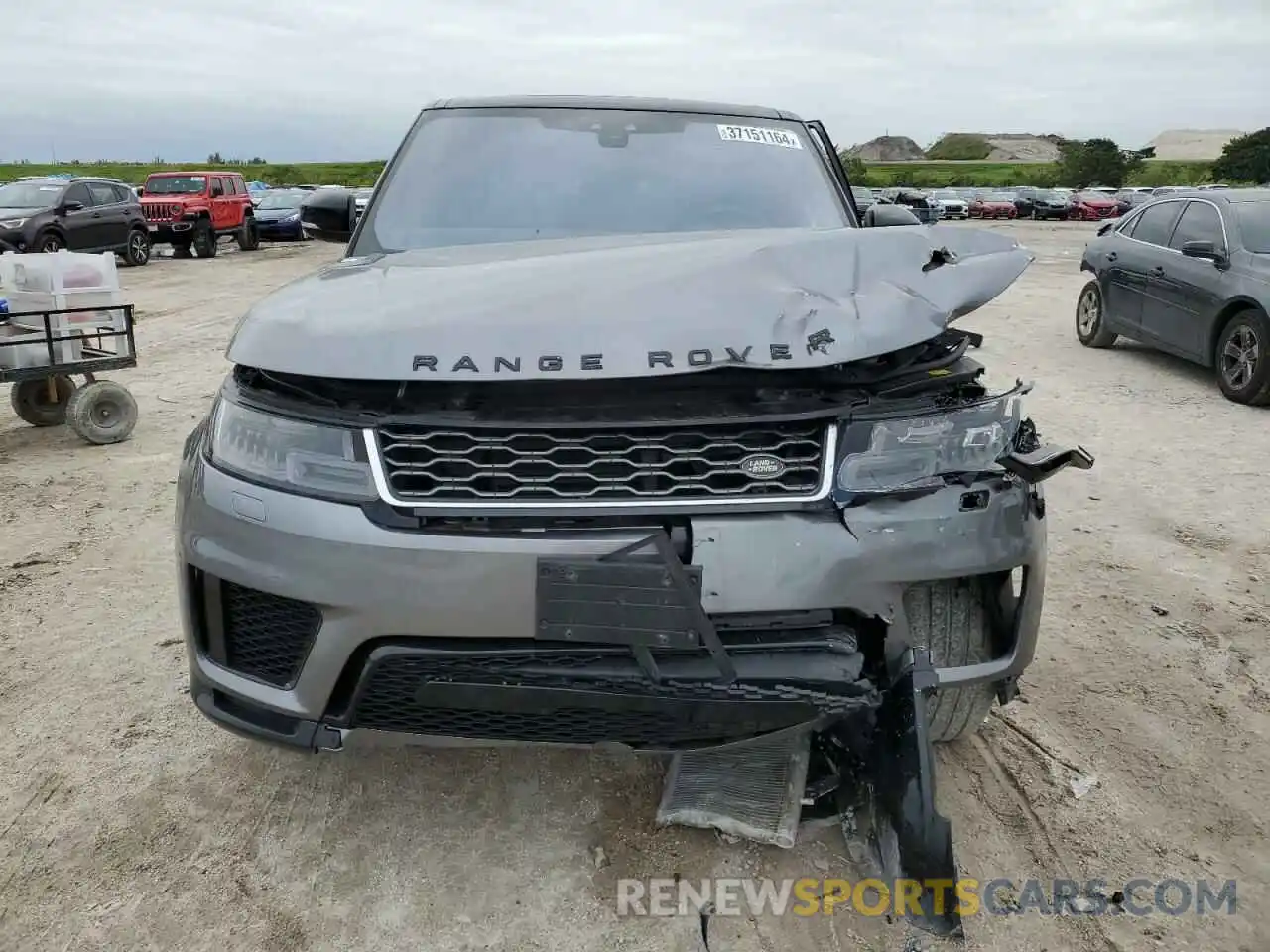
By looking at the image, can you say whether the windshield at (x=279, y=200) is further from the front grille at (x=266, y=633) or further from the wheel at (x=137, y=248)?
the front grille at (x=266, y=633)

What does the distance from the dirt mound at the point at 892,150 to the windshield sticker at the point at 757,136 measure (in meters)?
126

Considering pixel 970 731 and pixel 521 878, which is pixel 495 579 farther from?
pixel 970 731

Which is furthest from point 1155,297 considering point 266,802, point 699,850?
point 266,802

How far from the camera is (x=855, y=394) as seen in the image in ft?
6.63

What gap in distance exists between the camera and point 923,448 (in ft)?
6.49

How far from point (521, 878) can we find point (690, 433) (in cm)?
110

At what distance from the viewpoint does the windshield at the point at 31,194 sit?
15797 mm

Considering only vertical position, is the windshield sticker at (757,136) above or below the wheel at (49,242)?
above

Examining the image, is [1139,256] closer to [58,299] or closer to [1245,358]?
[1245,358]

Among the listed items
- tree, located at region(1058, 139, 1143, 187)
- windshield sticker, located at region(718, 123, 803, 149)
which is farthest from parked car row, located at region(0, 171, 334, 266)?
tree, located at region(1058, 139, 1143, 187)

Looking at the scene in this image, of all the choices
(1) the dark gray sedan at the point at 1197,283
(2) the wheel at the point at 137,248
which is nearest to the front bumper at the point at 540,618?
(1) the dark gray sedan at the point at 1197,283

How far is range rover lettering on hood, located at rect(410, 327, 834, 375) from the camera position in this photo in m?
1.86

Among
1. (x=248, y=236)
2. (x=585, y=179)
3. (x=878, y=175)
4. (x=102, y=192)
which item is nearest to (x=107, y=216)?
(x=102, y=192)

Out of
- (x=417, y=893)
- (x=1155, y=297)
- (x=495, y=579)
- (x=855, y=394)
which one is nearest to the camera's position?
(x=495, y=579)
